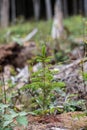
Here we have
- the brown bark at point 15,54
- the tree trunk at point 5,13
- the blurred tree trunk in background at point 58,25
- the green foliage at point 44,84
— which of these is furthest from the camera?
the tree trunk at point 5,13

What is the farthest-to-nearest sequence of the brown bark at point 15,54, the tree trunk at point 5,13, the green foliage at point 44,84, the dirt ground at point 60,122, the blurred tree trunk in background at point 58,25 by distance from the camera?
the tree trunk at point 5,13 < the blurred tree trunk in background at point 58,25 < the brown bark at point 15,54 < the green foliage at point 44,84 < the dirt ground at point 60,122

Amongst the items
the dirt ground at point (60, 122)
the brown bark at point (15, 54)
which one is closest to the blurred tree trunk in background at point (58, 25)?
the brown bark at point (15, 54)

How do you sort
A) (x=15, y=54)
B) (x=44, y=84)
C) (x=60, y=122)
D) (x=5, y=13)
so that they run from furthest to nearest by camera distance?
(x=5, y=13) → (x=15, y=54) → (x=44, y=84) → (x=60, y=122)

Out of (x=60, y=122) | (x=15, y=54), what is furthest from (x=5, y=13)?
(x=60, y=122)

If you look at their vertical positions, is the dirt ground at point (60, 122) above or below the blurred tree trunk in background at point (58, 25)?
below

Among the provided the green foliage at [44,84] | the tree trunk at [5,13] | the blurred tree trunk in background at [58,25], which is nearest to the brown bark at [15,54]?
the blurred tree trunk in background at [58,25]

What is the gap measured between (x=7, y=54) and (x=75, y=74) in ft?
10.5

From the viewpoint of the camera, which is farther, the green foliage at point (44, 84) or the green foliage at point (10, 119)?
the green foliage at point (44, 84)

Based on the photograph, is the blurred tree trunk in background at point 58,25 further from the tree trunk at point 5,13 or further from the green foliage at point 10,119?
the green foliage at point 10,119

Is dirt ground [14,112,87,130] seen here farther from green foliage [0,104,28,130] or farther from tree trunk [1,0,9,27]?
tree trunk [1,0,9,27]

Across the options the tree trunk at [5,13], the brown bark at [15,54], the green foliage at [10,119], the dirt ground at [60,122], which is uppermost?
the tree trunk at [5,13]

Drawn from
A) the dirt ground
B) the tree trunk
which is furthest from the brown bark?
the tree trunk

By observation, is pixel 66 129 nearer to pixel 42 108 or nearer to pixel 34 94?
pixel 42 108

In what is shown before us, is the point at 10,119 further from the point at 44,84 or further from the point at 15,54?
the point at 15,54
